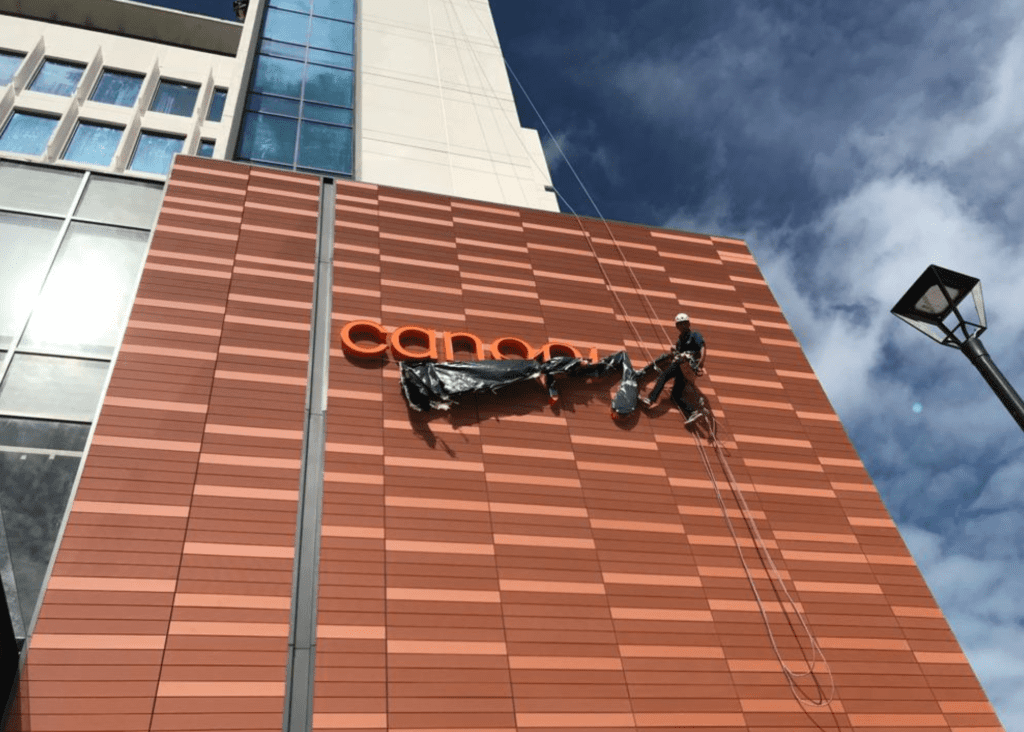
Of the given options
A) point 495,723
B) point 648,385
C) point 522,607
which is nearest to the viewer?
point 495,723

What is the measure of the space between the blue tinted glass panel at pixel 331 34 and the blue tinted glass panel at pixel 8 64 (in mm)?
9545

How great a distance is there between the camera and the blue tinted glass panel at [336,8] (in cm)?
2628

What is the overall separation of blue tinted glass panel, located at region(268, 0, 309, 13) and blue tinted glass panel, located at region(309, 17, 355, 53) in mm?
767

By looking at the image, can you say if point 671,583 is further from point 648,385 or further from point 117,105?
point 117,105

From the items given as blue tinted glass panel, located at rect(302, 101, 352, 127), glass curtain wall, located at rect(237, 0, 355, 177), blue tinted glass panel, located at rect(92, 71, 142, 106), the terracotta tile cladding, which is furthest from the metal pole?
blue tinted glass panel, located at rect(92, 71, 142, 106)

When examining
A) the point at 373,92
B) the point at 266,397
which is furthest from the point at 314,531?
A: the point at 373,92

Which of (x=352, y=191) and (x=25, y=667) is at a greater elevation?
(x=352, y=191)

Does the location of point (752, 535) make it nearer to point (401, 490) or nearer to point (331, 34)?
point (401, 490)

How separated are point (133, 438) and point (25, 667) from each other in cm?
358

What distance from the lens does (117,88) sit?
Result: 25.0 metres

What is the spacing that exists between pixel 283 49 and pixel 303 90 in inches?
104

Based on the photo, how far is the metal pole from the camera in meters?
6.48

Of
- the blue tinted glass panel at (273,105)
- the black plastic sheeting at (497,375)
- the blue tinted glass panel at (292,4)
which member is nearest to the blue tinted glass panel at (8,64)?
the blue tinted glass panel at (292,4)

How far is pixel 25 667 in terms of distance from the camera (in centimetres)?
894
